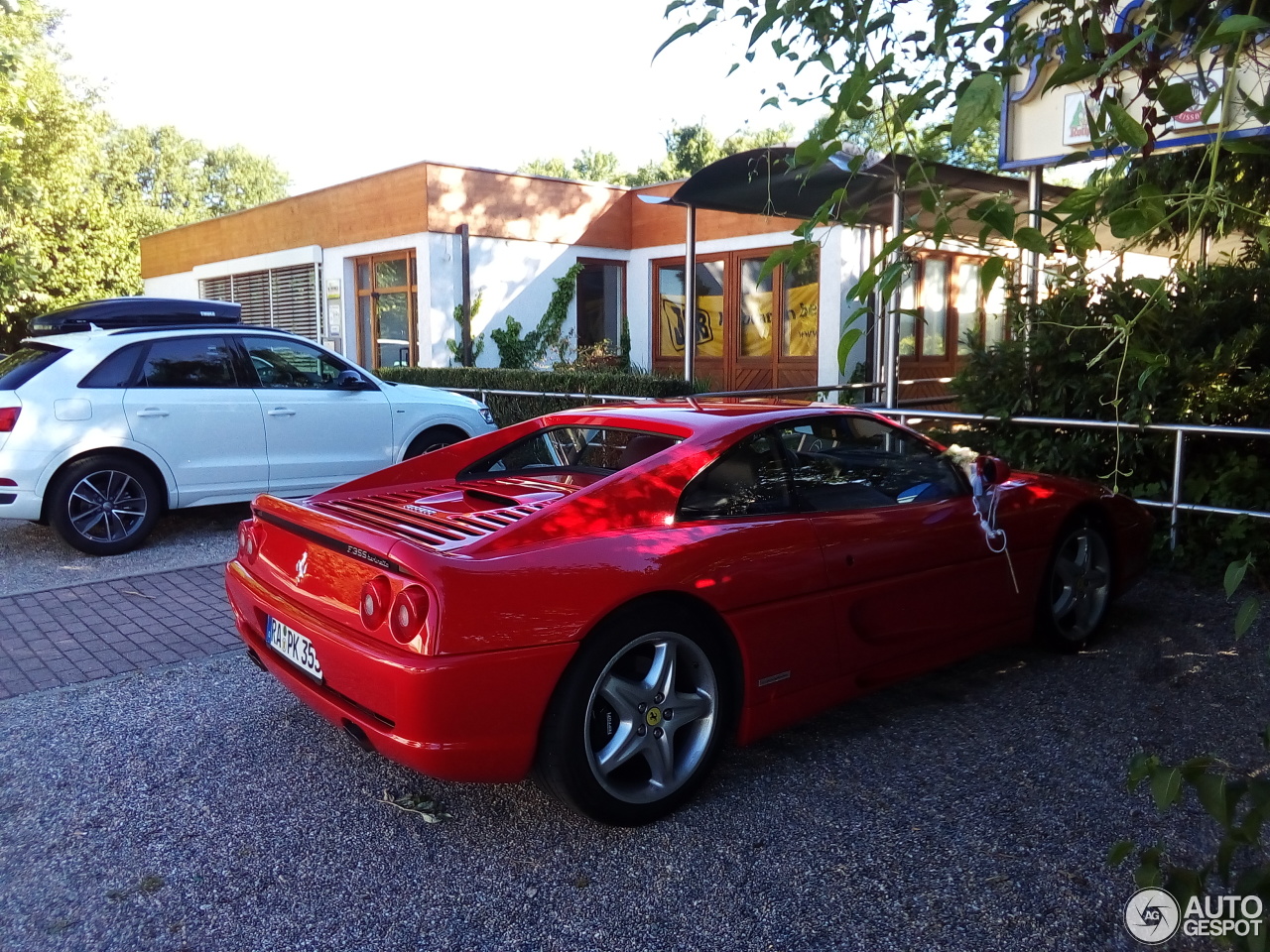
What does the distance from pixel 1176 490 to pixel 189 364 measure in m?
7.35

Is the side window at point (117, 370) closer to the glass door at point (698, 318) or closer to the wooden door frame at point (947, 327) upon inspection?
the glass door at point (698, 318)

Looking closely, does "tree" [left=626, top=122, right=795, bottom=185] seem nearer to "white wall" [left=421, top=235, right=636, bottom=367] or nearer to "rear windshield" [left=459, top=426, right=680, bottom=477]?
"white wall" [left=421, top=235, right=636, bottom=367]

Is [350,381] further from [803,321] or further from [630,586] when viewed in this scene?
[803,321]

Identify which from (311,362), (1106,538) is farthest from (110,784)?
(311,362)

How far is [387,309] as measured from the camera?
1880 cm

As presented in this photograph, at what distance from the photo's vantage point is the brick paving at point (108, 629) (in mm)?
4988

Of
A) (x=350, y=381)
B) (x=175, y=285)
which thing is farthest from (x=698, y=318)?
(x=175, y=285)

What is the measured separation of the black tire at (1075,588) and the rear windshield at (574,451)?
7.32 ft

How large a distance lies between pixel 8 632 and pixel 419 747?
12.7ft

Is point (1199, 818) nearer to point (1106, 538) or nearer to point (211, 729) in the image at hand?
point (1106, 538)

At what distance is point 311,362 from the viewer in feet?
28.2

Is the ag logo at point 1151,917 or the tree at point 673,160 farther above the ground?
the tree at point 673,160

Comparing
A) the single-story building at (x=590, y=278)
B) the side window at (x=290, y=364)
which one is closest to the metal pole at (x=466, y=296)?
the single-story building at (x=590, y=278)

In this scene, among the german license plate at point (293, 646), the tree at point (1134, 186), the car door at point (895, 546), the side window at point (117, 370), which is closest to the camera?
the tree at point (1134, 186)
